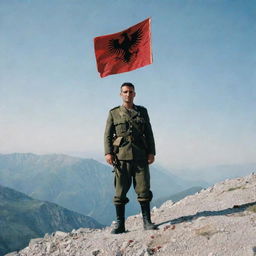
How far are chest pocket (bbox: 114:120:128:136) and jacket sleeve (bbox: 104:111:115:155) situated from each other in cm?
16

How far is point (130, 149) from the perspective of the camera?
816cm

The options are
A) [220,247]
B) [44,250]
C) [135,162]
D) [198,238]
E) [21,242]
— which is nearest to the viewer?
[220,247]

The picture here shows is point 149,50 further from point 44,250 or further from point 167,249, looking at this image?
point 44,250

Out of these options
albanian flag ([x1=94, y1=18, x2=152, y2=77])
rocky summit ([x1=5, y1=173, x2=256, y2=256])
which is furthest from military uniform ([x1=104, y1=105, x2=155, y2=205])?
albanian flag ([x1=94, y1=18, x2=152, y2=77])

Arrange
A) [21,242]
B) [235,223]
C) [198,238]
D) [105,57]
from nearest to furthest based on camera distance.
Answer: [198,238] → [235,223] → [105,57] → [21,242]

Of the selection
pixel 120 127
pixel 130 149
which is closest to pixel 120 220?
pixel 130 149

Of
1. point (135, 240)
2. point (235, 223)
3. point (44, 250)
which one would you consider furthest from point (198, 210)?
point (44, 250)

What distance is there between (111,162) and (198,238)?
9.44ft

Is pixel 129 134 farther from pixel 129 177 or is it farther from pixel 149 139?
pixel 129 177

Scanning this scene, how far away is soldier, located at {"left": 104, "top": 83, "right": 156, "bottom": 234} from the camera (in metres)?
8.16

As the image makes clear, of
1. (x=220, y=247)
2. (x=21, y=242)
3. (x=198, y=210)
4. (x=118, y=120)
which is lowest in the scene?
(x=220, y=247)

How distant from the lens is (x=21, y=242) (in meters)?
200

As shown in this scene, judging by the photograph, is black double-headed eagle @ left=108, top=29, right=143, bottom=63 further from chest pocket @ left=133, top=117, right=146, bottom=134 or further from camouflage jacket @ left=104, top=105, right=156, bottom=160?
chest pocket @ left=133, top=117, right=146, bottom=134

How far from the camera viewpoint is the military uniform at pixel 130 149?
8.16 m
